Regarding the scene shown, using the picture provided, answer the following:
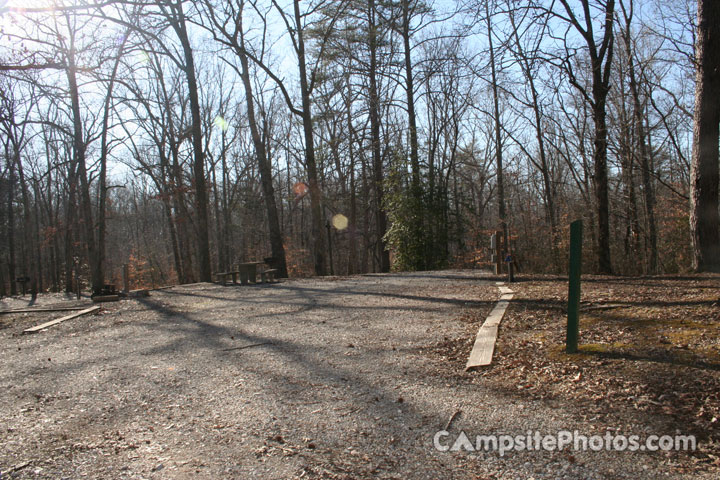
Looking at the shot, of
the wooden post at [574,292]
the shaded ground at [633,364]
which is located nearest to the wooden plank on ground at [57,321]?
the shaded ground at [633,364]

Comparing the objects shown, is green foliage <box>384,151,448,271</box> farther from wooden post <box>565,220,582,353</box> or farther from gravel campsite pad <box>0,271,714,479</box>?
wooden post <box>565,220,582,353</box>

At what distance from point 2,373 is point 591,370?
201 inches

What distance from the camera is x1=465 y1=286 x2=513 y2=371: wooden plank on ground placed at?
3892 millimetres

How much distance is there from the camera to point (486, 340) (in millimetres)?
4559

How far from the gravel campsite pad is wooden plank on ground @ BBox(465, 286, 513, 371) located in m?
0.14

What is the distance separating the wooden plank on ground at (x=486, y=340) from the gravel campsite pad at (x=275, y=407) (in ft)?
0.45

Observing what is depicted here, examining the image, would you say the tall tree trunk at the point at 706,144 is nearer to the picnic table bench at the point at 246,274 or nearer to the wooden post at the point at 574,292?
the wooden post at the point at 574,292

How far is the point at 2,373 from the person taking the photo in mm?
4426

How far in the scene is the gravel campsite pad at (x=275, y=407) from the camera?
235cm

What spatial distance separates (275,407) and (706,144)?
24.5 feet

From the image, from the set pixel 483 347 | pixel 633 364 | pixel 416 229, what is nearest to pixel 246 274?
pixel 416 229

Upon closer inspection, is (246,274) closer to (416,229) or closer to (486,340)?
(416,229)

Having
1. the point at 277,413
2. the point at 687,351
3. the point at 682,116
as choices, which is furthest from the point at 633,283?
the point at 682,116

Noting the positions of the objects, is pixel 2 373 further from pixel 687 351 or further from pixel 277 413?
pixel 687 351
